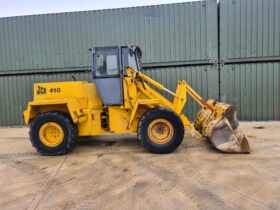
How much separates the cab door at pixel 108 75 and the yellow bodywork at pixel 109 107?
0.53 ft

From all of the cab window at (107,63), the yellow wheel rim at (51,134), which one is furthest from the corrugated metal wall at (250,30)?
the yellow wheel rim at (51,134)

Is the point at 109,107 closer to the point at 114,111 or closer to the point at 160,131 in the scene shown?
the point at 114,111

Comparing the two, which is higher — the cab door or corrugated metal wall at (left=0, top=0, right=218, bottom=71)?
corrugated metal wall at (left=0, top=0, right=218, bottom=71)

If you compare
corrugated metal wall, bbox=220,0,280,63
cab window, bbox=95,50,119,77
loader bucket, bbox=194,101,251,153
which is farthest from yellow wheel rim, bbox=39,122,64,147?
corrugated metal wall, bbox=220,0,280,63

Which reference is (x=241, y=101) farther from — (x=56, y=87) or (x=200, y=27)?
(x=56, y=87)

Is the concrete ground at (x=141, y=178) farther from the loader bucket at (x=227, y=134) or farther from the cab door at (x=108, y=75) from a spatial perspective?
the cab door at (x=108, y=75)

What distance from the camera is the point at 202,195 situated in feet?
9.90

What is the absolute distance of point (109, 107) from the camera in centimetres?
514

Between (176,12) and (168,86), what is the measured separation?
273cm

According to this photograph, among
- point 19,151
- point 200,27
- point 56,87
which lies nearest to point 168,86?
point 200,27

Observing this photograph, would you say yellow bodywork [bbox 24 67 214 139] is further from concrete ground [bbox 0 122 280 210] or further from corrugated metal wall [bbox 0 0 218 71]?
corrugated metal wall [bbox 0 0 218 71]

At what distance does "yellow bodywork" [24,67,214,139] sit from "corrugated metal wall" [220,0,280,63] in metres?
4.16

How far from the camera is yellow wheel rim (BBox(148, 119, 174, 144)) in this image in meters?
4.80

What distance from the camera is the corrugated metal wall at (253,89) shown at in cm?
822
